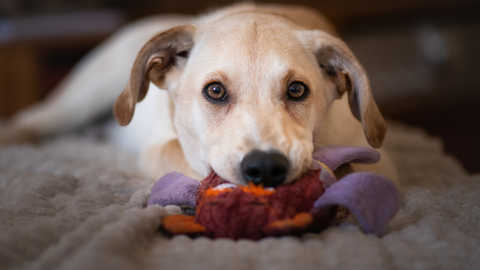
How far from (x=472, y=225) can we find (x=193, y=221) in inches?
32.3

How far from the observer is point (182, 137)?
166cm

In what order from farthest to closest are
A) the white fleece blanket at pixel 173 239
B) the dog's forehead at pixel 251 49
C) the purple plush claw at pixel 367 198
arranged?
the dog's forehead at pixel 251 49 < the purple plush claw at pixel 367 198 < the white fleece blanket at pixel 173 239

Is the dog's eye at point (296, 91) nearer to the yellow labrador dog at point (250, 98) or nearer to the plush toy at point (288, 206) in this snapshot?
the yellow labrador dog at point (250, 98)

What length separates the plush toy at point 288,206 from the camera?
102cm

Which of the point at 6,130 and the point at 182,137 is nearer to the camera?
the point at 182,137

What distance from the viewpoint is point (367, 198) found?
104cm

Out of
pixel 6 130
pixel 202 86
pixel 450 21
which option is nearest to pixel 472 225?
pixel 202 86

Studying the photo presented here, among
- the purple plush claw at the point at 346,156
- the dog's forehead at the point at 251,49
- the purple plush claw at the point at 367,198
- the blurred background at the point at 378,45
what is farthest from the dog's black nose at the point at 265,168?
the blurred background at the point at 378,45

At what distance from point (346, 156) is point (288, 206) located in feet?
1.16

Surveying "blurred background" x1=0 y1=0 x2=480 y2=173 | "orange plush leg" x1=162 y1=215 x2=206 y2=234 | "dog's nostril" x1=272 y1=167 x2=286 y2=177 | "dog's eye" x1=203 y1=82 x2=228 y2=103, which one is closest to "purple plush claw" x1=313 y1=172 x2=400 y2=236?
"dog's nostril" x1=272 y1=167 x2=286 y2=177

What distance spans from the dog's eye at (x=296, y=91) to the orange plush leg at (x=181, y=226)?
612 millimetres

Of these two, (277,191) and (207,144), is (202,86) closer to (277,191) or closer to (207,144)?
(207,144)

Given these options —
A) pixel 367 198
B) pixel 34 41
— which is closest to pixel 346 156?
pixel 367 198

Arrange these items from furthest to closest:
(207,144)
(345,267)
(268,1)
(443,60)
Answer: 1. (268,1)
2. (443,60)
3. (207,144)
4. (345,267)
